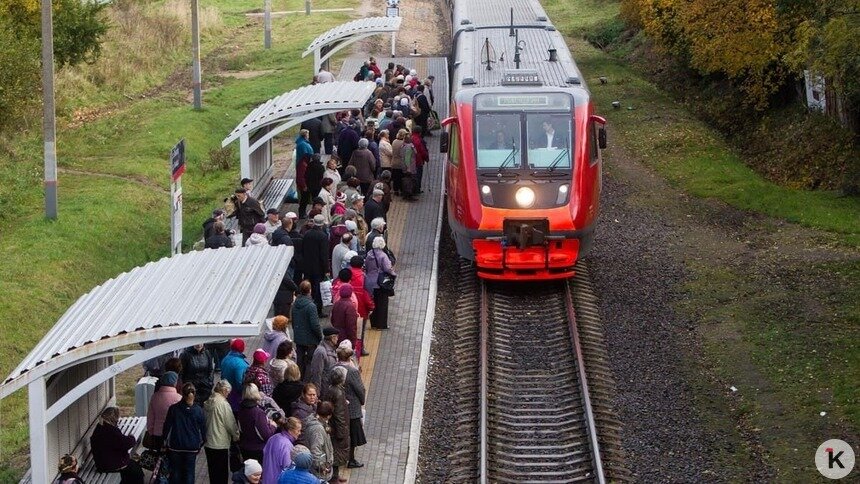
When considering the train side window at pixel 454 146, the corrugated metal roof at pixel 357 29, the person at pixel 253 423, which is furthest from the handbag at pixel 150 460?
the corrugated metal roof at pixel 357 29

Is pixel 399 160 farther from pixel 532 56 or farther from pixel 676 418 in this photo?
pixel 676 418

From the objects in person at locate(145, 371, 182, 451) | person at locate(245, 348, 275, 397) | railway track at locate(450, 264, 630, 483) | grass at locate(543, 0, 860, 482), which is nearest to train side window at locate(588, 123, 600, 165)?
railway track at locate(450, 264, 630, 483)

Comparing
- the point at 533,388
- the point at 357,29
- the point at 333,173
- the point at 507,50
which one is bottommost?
the point at 533,388

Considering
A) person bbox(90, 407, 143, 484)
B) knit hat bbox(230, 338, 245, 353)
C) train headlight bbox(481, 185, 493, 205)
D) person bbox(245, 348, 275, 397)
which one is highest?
train headlight bbox(481, 185, 493, 205)

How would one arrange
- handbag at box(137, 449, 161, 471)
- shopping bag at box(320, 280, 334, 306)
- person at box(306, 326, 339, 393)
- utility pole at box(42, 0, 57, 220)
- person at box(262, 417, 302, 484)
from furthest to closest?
1. utility pole at box(42, 0, 57, 220)
2. shopping bag at box(320, 280, 334, 306)
3. person at box(306, 326, 339, 393)
4. handbag at box(137, 449, 161, 471)
5. person at box(262, 417, 302, 484)

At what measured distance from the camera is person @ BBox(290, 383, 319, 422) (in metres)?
14.2

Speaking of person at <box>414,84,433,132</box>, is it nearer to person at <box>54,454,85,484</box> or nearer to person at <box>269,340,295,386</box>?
person at <box>269,340,295,386</box>

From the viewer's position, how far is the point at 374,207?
73.9ft

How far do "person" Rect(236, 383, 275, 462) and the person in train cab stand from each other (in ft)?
24.7

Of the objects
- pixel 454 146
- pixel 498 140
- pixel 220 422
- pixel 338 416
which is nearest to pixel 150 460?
pixel 220 422

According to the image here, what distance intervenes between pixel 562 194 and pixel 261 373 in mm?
8047

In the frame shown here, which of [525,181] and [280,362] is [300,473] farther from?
[525,181]

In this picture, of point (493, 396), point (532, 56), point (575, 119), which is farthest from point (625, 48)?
point (493, 396)

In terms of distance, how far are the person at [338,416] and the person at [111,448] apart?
6.88ft
